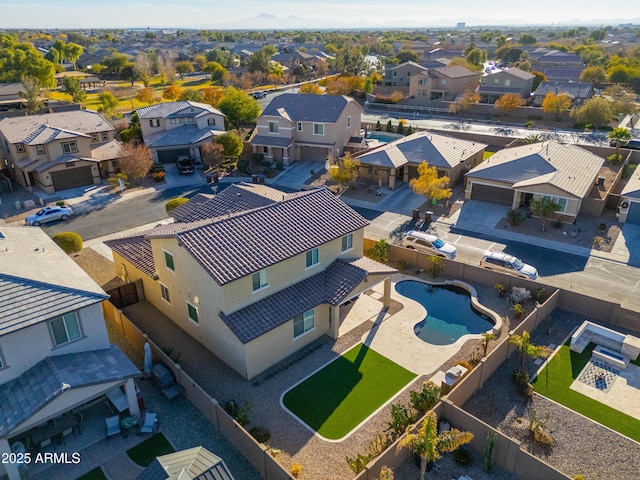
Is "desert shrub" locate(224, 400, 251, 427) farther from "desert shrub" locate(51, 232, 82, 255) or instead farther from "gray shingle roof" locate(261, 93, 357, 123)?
"gray shingle roof" locate(261, 93, 357, 123)

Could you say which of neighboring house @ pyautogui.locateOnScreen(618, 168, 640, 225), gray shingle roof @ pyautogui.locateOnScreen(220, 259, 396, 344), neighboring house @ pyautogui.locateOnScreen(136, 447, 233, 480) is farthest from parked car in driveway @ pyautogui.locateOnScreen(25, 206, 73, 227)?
neighboring house @ pyautogui.locateOnScreen(618, 168, 640, 225)

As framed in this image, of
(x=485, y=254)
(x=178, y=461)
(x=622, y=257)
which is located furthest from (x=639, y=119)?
(x=178, y=461)

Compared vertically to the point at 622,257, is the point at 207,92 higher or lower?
higher

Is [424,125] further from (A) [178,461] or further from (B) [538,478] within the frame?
(A) [178,461]

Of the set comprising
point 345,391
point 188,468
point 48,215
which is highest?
point 188,468

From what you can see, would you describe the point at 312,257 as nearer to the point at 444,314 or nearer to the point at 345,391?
the point at 345,391

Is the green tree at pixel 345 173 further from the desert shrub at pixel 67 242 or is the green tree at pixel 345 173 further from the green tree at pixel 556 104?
the green tree at pixel 556 104

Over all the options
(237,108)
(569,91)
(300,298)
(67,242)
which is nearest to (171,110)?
(237,108)
